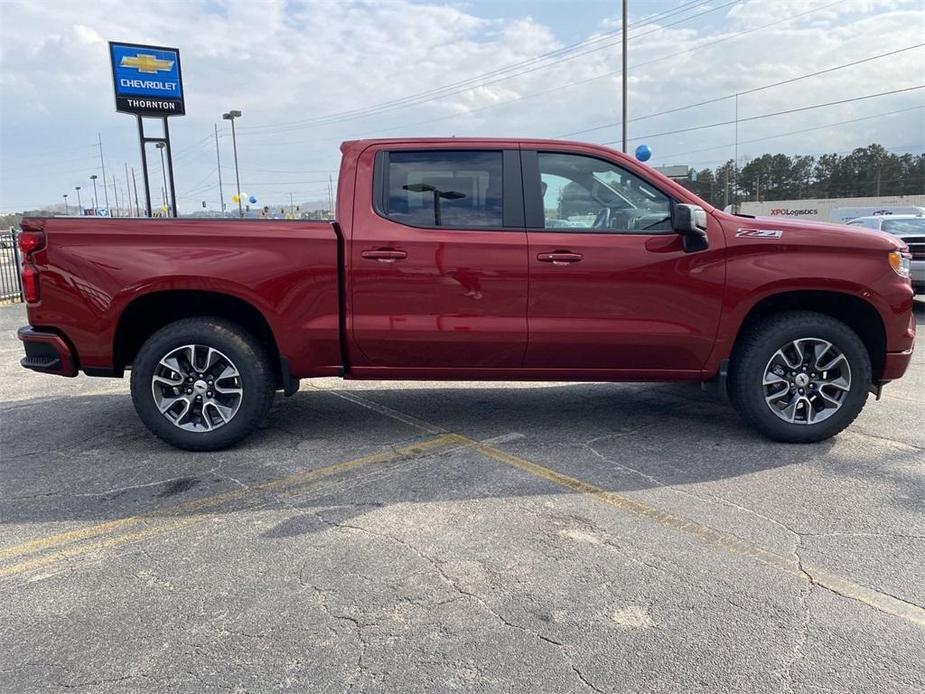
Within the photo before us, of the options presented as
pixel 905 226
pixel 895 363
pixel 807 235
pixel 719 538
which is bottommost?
pixel 719 538

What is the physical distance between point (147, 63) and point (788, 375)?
18093 mm

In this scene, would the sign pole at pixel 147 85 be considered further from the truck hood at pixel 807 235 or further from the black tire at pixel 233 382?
the truck hood at pixel 807 235

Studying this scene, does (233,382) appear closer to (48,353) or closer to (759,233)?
(48,353)

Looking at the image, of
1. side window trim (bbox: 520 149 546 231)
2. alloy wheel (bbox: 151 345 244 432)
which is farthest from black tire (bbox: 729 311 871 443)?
alloy wheel (bbox: 151 345 244 432)

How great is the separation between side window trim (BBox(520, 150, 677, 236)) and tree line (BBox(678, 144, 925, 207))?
64.9 meters

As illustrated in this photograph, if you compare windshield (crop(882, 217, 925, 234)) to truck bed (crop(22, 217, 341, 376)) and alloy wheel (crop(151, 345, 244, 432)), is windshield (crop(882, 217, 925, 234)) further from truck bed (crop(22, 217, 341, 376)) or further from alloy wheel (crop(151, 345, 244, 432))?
alloy wheel (crop(151, 345, 244, 432))

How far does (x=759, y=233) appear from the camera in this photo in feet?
15.0

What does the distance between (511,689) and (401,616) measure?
1.96ft

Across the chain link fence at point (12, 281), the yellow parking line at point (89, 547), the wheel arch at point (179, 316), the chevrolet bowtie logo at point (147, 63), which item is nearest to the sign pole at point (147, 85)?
the chevrolet bowtie logo at point (147, 63)

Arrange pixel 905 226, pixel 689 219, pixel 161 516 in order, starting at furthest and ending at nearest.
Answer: pixel 905 226
pixel 689 219
pixel 161 516

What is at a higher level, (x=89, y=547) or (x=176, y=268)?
(x=176, y=268)

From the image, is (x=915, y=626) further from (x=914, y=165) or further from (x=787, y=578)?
(x=914, y=165)

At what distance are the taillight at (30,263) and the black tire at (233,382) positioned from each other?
767 millimetres

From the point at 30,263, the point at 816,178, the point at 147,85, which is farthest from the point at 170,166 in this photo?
the point at 816,178
